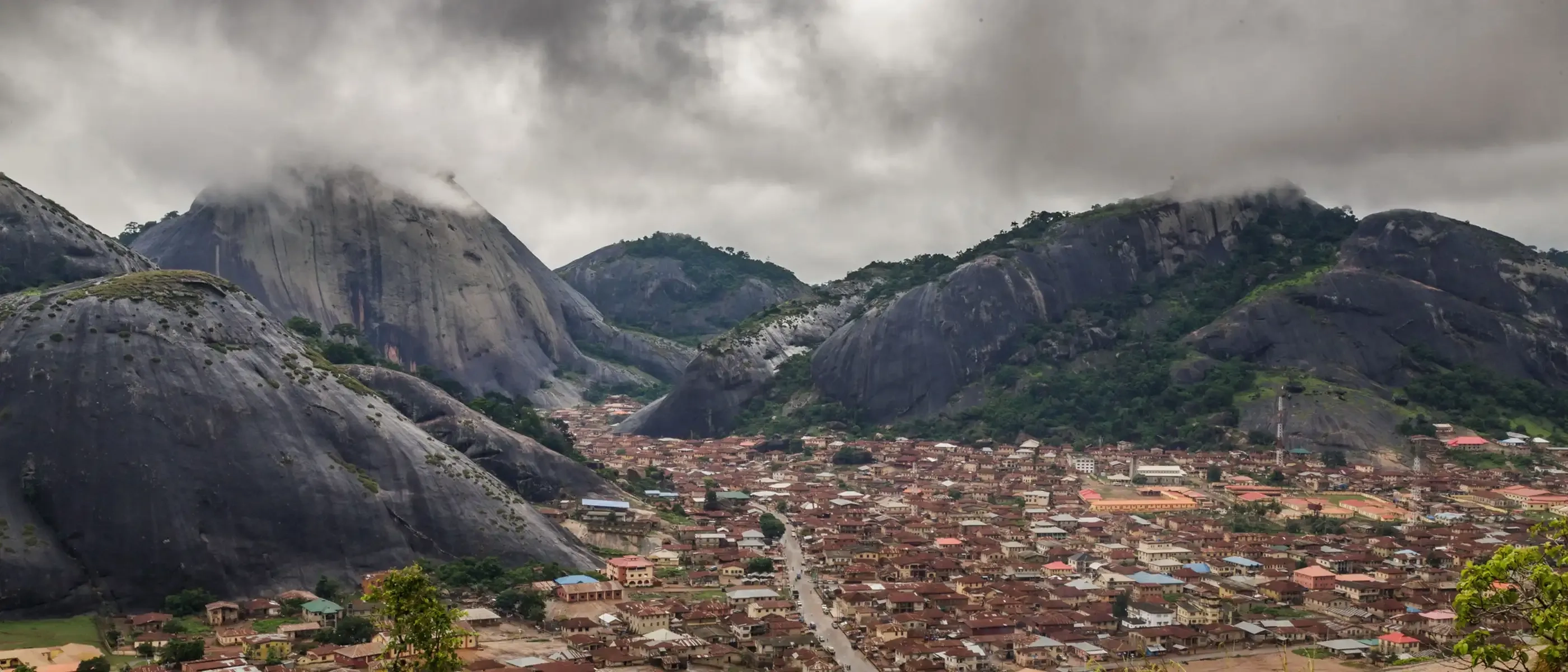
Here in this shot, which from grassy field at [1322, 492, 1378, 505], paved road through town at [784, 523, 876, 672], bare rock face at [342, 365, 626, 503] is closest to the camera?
paved road through town at [784, 523, 876, 672]

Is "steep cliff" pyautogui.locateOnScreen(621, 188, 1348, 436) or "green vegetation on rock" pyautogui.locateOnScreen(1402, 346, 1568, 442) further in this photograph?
"steep cliff" pyautogui.locateOnScreen(621, 188, 1348, 436)

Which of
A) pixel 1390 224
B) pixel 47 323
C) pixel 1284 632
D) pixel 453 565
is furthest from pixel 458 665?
pixel 1390 224

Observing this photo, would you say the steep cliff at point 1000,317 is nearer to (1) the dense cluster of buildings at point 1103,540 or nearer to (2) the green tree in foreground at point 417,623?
Result: (1) the dense cluster of buildings at point 1103,540

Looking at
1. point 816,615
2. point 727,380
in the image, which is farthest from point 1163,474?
point 727,380

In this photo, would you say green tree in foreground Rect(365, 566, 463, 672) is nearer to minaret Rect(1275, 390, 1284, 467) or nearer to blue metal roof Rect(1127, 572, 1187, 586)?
blue metal roof Rect(1127, 572, 1187, 586)

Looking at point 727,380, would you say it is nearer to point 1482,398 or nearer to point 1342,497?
point 1342,497

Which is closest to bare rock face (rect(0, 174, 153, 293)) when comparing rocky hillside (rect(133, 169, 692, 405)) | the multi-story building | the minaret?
the multi-story building

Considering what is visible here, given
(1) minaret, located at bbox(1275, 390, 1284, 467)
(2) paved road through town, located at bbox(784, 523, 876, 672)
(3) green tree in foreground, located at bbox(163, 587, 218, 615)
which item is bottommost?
(2) paved road through town, located at bbox(784, 523, 876, 672)
